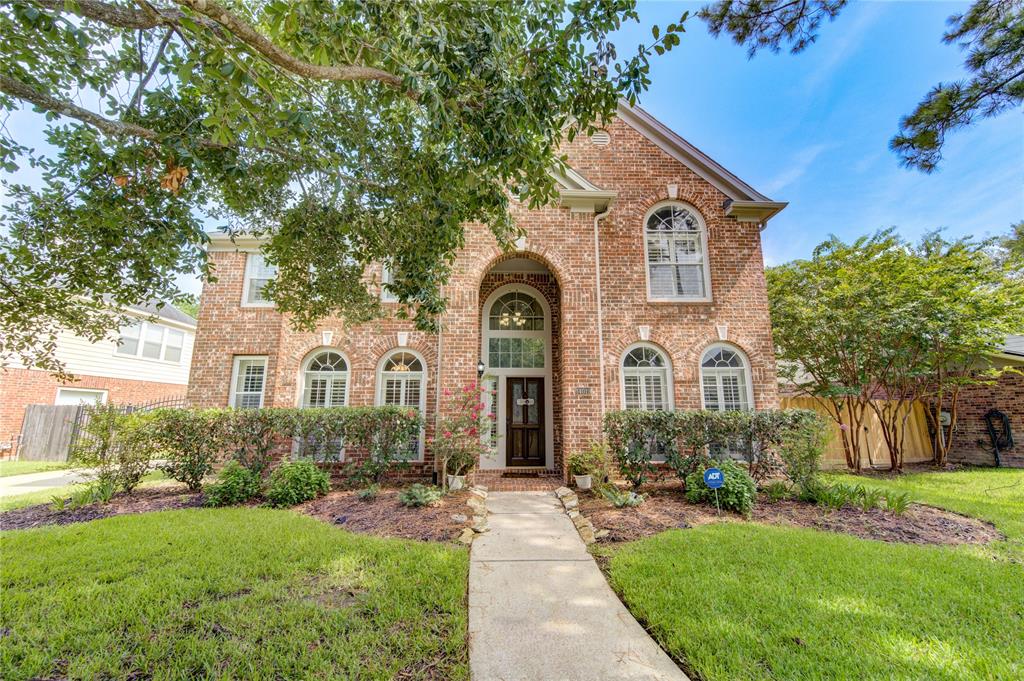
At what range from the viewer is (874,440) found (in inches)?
436

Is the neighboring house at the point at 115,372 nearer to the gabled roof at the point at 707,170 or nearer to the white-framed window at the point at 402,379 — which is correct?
the white-framed window at the point at 402,379

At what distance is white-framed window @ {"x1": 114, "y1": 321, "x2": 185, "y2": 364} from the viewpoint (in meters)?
15.2

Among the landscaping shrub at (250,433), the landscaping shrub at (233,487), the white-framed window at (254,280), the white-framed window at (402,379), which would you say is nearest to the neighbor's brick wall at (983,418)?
the white-framed window at (402,379)

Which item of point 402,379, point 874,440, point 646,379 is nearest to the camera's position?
point 646,379

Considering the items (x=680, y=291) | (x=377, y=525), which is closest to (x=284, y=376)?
(x=377, y=525)

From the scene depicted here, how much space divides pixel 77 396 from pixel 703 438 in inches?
764

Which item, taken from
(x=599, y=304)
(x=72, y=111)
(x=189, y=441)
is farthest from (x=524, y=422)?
(x=72, y=111)

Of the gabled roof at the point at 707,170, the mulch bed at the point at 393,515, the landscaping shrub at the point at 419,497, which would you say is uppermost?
the gabled roof at the point at 707,170

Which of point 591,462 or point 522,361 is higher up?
point 522,361

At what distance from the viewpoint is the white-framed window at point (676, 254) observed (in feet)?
30.8

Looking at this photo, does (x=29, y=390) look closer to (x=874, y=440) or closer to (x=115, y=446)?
(x=115, y=446)

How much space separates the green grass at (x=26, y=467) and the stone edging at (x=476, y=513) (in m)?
Answer: 10.9

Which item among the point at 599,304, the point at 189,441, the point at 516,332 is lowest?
the point at 189,441

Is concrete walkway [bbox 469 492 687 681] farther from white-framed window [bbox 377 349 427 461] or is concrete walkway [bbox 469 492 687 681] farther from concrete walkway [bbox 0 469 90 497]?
concrete walkway [bbox 0 469 90 497]
